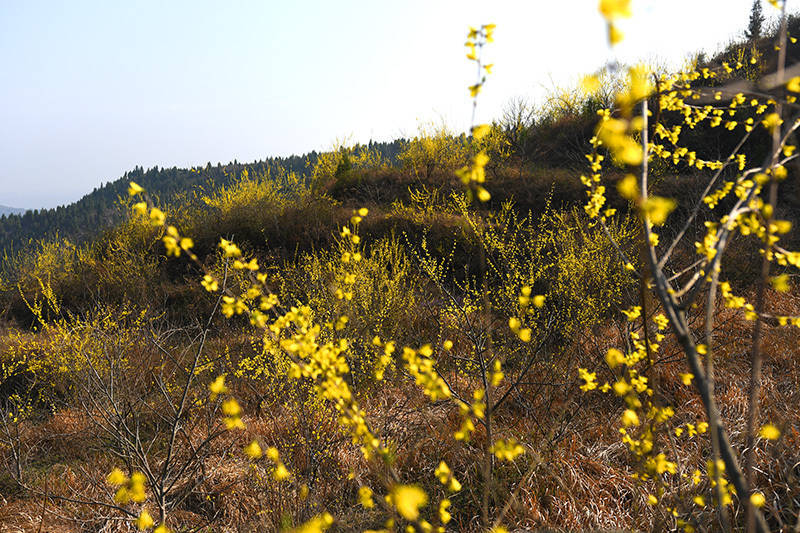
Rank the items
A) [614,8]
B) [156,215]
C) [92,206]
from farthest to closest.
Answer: [92,206], [156,215], [614,8]

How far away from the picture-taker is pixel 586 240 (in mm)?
6105

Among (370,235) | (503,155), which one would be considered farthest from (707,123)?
(370,235)

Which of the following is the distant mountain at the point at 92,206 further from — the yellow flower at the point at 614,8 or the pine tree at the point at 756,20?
the yellow flower at the point at 614,8

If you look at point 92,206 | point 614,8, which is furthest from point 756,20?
point 92,206

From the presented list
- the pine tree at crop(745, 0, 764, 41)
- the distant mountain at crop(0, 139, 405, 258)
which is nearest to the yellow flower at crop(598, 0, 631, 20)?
the pine tree at crop(745, 0, 764, 41)

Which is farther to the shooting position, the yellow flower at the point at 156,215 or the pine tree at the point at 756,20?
the pine tree at the point at 756,20

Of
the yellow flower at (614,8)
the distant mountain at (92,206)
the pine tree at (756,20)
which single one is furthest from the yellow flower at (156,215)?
the distant mountain at (92,206)

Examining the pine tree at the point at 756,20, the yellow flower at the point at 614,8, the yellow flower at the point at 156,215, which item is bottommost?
the yellow flower at the point at 156,215

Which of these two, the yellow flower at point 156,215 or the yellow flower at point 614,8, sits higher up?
the yellow flower at point 614,8

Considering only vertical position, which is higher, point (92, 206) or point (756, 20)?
point (756, 20)

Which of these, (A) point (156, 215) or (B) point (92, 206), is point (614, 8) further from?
(B) point (92, 206)

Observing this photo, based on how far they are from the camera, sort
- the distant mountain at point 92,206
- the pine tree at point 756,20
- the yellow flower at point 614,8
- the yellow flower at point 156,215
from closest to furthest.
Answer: the yellow flower at point 614,8, the yellow flower at point 156,215, the pine tree at point 756,20, the distant mountain at point 92,206

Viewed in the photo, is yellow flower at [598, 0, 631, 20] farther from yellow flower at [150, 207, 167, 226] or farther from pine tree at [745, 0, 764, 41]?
pine tree at [745, 0, 764, 41]

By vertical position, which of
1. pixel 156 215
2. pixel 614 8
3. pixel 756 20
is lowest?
pixel 156 215
